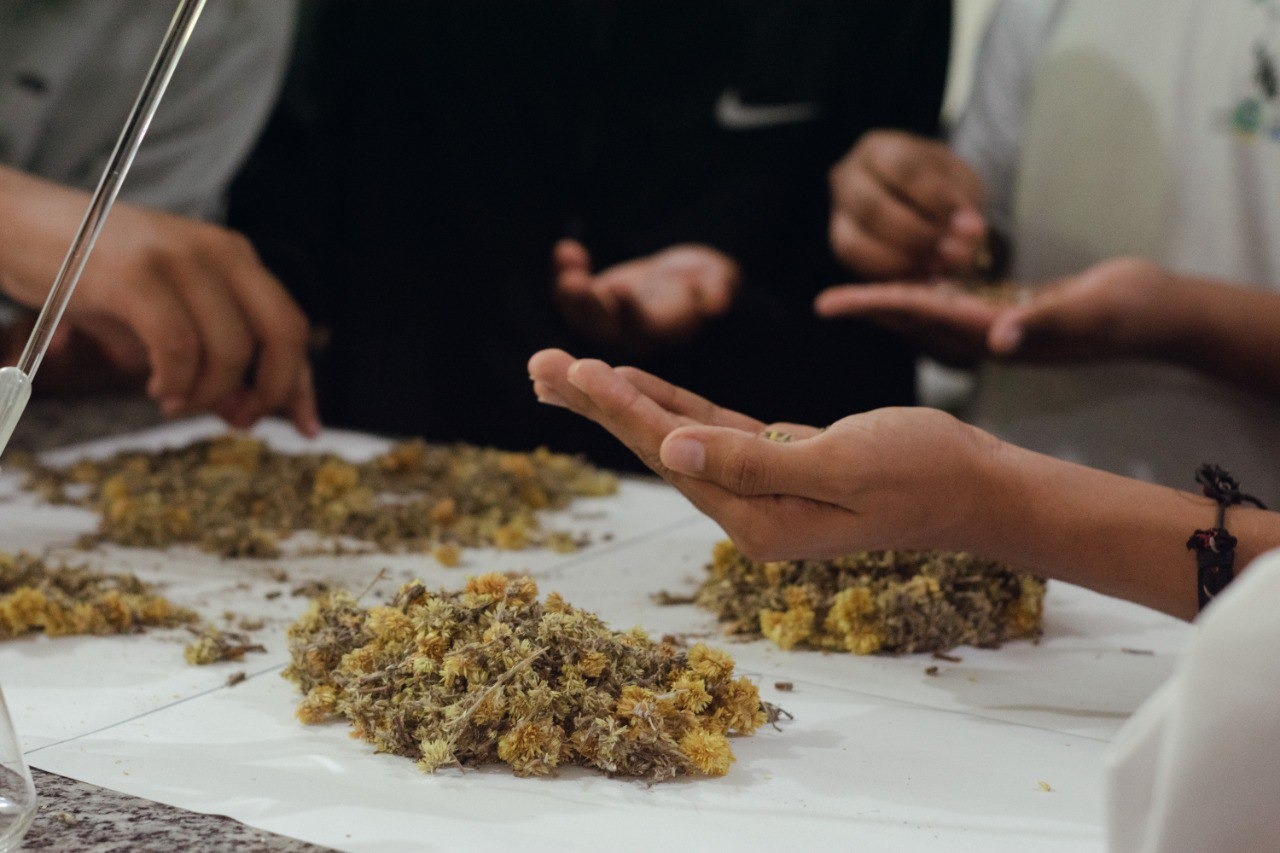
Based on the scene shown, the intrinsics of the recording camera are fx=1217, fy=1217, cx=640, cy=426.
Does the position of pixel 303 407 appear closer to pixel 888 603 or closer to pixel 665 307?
pixel 665 307

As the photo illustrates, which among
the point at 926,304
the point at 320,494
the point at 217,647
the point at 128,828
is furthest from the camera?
the point at 926,304

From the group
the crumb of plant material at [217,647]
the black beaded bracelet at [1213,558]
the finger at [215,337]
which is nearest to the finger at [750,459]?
the black beaded bracelet at [1213,558]

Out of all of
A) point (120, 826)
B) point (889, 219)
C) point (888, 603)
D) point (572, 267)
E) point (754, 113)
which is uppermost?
point (754, 113)

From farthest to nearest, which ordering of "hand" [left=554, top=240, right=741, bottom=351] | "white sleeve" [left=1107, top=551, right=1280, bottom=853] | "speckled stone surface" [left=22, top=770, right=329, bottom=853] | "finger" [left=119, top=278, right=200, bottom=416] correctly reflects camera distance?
"hand" [left=554, top=240, right=741, bottom=351], "finger" [left=119, top=278, right=200, bottom=416], "speckled stone surface" [left=22, top=770, right=329, bottom=853], "white sleeve" [left=1107, top=551, right=1280, bottom=853]

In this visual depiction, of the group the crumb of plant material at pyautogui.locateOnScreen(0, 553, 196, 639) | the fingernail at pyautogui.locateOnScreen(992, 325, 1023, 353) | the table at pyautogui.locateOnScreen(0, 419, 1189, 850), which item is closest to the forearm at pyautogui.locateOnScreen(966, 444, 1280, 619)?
the table at pyautogui.locateOnScreen(0, 419, 1189, 850)

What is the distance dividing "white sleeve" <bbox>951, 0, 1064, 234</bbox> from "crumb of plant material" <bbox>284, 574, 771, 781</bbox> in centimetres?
112

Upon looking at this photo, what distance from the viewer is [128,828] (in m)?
0.64

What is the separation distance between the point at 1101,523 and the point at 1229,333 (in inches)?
32.4

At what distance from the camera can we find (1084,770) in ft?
A: 2.39

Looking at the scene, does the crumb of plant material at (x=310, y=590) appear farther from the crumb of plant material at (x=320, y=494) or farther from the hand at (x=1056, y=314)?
the hand at (x=1056, y=314)

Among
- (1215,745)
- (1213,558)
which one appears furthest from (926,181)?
(1215,745)

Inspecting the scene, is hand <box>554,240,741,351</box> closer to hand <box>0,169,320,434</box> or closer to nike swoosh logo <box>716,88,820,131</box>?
nike swoosh logo <box>716,88,820,131</box>

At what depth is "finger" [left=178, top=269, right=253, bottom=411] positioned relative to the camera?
4.49ft

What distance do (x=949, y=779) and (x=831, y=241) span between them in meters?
1.13
